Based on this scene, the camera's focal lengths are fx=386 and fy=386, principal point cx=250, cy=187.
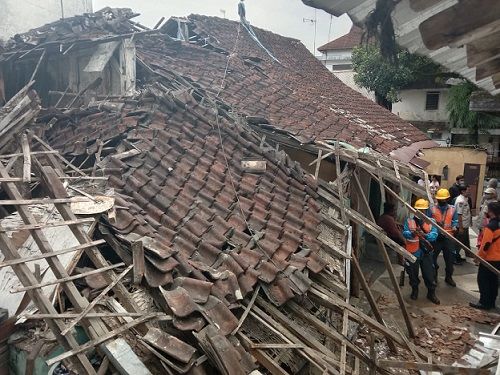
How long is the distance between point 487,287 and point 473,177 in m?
9.42

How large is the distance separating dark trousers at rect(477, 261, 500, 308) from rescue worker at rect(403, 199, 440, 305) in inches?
31.0

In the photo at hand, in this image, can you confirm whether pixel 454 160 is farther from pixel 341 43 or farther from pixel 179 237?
pixel 341 43

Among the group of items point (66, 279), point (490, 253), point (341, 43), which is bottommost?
point (490, 253)

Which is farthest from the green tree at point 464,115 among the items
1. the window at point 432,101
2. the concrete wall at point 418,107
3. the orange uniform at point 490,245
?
the orange uniform at point 490,245

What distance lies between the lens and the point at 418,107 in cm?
2400

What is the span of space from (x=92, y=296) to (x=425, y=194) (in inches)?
183

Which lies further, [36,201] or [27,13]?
[27,13]

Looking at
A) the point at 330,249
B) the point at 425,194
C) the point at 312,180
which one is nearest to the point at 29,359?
the point at 330,249

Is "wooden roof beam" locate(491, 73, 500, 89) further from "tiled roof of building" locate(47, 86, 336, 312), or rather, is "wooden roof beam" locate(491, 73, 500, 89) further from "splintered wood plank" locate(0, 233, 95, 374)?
"splintered wood plank" locate(0, 233, 95, 374)

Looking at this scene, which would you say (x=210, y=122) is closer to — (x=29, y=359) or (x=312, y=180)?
(x=312, y=180)

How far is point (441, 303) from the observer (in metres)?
7.49

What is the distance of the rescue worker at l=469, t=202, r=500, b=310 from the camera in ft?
21.8

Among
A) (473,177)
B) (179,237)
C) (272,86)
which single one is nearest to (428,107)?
(473,177)

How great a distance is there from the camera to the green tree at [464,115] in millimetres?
19422
